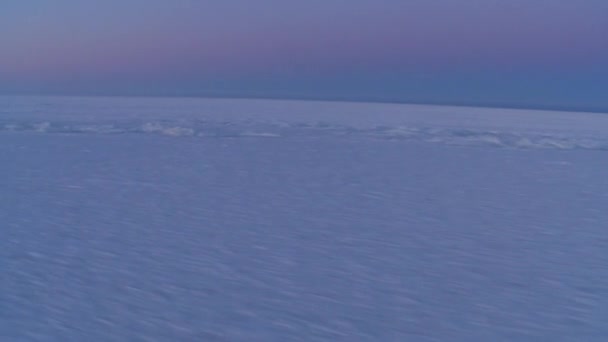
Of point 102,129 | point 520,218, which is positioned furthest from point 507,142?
point 102,129

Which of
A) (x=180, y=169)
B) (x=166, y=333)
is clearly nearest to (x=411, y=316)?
(x=166, y=333)

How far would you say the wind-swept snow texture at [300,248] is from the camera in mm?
2955

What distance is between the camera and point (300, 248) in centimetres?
423

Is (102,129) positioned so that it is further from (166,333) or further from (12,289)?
(166,333)

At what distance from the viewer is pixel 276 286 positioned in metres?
3.45

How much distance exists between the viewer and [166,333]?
9.20 feet

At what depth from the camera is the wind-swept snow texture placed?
2.96 meters

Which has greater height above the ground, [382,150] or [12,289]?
[382,150]

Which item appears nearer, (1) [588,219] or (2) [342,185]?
(1) [588,219]

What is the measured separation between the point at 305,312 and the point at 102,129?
424 inches

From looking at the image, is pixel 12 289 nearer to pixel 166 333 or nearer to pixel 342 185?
pixel 166 333

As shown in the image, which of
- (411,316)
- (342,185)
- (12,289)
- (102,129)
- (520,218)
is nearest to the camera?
(411,316)

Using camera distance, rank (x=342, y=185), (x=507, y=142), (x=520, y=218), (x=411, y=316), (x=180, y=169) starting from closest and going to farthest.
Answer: (x=411, y=316) < (x=520, y=218) < (x=342, y=185) < (x=180, y=169) < (x=507, y=142)

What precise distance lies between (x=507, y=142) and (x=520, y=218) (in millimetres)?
6595
